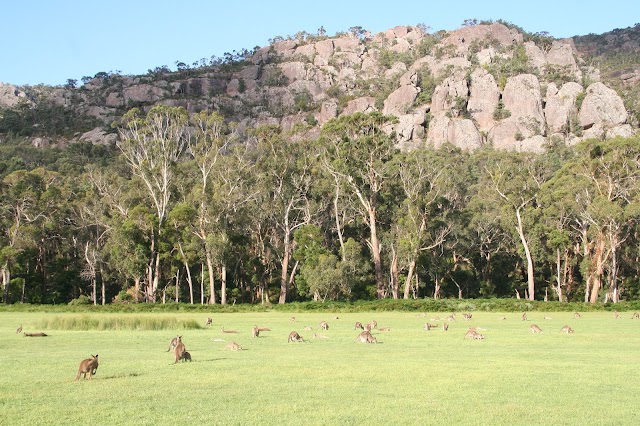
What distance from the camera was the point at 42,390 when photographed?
14.6 m

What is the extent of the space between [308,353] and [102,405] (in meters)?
9.36

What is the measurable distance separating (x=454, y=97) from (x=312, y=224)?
90.4m

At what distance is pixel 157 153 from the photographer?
67.8 m

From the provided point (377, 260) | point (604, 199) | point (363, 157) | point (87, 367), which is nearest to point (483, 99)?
point (363, 157)

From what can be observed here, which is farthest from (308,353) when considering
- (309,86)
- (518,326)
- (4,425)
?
(309,86)

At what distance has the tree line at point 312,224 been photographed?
6312 cm

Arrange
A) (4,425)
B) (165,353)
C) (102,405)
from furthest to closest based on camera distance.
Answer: (165,353), (102,405), (4,425)

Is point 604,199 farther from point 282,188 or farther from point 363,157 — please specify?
point 282,188

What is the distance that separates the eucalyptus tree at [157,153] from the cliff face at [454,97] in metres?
57.9

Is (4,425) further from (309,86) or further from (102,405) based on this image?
(309,86)

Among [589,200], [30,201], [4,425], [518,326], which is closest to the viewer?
[4,425]

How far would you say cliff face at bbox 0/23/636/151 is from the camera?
135625 millimetres

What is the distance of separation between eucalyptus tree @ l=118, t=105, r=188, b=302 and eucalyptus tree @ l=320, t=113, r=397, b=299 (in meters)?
13.9

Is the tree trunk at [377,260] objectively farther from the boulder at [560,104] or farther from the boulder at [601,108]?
the boulder at [560,104]
